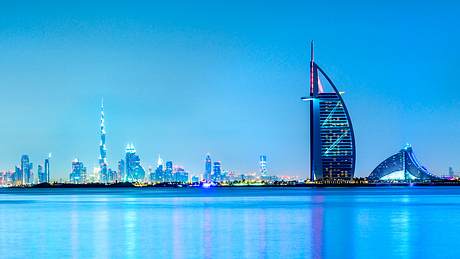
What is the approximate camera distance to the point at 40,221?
185ft

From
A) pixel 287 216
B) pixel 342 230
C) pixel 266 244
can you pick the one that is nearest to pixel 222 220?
pixel 287 216

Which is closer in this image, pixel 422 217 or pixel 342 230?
pixel 342 230

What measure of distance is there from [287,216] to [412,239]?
20402 millimetres

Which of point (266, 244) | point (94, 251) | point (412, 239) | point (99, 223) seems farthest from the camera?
point (99, 223)

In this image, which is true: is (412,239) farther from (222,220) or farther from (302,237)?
(222,220)

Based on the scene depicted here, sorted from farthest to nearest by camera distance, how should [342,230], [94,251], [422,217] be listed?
[422,217] → [342,230] → [94,251]

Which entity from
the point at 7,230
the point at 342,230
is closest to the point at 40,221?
the point at 7,230

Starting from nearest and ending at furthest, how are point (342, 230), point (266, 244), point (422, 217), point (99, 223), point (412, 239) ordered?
point (266, 244)
point (412, 239)
point (342, 230)
point (99, 223)
point (422, 217)

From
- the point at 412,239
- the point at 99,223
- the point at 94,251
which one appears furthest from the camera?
the point at 99,223

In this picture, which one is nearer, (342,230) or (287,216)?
(342,230)

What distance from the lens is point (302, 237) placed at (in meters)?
42.0

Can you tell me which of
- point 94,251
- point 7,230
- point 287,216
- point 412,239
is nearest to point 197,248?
point 94,251

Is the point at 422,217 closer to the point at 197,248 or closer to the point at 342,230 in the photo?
the point at 342,230

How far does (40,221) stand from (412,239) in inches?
1062
